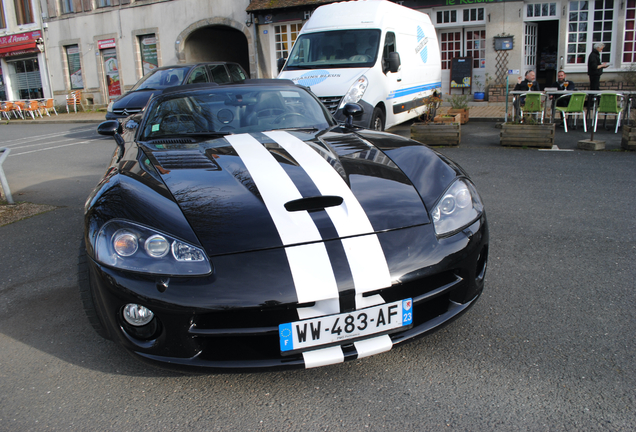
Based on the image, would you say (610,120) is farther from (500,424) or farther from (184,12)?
(184,12)

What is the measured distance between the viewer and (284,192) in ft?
8.39

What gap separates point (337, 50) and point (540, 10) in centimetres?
949

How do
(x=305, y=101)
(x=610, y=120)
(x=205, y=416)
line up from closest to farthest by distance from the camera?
(x=205, y=416), (x=305, y=101), (x=610, y=120)

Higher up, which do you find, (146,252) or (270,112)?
(270,112)

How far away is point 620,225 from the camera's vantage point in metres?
4.38

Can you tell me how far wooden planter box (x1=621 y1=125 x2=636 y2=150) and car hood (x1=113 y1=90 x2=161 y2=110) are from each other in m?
9.37

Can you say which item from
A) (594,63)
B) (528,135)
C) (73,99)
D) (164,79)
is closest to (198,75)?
(164,79)

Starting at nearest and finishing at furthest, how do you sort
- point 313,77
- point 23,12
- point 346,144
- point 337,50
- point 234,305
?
1. point 234,305
2. point 346,144
3. point 313,77
4. point 337,50
5. point 23,12

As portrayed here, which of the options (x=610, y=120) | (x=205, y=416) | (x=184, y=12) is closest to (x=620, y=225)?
(x=205, y=416)

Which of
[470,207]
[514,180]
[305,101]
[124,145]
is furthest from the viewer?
[514,180]

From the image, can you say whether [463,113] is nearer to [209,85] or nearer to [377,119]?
[377,119]

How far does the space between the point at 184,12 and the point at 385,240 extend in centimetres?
2312

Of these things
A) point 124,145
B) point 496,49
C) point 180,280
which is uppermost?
point 496,49

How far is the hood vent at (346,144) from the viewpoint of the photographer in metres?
3.15
